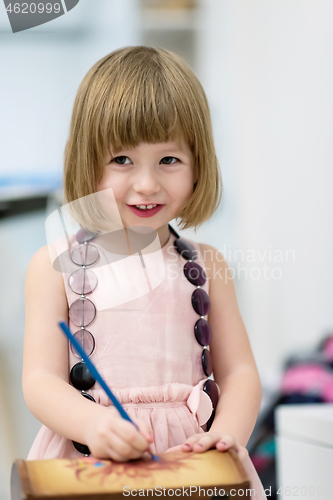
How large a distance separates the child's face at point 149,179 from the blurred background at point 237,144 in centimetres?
7

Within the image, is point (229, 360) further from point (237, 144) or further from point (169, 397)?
point (237, 144)

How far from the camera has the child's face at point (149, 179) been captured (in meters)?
0.40

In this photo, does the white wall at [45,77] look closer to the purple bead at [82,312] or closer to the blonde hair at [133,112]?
the blonde hair at [133,112]

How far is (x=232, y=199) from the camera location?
1.82ft

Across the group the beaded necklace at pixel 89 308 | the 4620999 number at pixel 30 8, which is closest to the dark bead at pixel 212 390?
the beaded necklace at pixel 89 308

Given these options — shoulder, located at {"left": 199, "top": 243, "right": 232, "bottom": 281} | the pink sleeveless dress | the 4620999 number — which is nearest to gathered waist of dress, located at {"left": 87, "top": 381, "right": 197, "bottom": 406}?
the pink sleeveless dress

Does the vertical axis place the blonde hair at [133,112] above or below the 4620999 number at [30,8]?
below

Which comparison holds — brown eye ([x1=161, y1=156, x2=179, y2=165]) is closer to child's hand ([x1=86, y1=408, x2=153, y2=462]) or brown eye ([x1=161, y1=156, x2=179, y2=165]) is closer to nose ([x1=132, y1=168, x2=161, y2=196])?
nose ([x1=132, y1=168, x2=161, y2=196])

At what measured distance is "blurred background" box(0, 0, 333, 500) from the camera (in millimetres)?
427

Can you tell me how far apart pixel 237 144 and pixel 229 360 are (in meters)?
0.24

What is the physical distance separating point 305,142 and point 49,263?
33 cm

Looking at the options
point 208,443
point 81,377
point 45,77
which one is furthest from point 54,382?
point 45,77

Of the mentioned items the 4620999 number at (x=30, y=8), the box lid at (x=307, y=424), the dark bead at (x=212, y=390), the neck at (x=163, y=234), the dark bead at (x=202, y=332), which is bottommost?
the box lid at (x=307, y=424)

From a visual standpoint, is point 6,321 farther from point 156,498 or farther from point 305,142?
point 305,142
